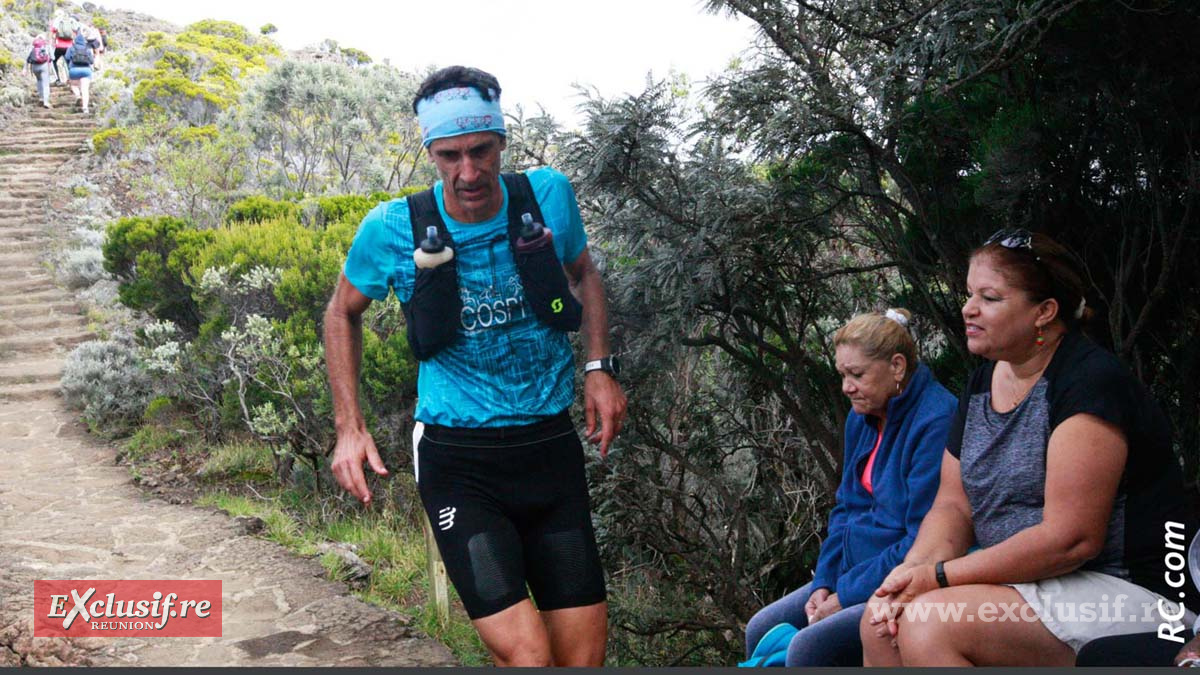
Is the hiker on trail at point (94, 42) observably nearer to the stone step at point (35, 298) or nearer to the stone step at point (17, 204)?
the stone step at point (17, 204)

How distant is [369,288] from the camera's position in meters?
2.57

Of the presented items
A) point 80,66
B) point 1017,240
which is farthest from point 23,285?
point 1017,240

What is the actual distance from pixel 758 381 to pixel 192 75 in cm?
1737

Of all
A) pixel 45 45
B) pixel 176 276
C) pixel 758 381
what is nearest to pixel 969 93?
pixel 758 381

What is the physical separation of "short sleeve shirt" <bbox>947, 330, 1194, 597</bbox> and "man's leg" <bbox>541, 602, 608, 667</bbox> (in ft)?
2.82

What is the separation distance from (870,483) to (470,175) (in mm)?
1251

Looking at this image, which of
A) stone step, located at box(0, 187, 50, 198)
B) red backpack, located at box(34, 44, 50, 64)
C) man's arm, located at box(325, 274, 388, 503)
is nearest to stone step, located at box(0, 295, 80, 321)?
stone step, located at box(0, 187, 50, 198)

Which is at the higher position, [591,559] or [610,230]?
[610,230]

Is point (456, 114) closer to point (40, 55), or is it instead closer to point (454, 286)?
point (454, 286)

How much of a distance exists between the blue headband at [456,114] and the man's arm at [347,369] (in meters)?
0.40

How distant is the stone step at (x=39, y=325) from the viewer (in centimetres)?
1080

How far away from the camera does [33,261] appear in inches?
504

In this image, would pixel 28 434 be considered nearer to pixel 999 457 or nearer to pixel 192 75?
pixel 999 457

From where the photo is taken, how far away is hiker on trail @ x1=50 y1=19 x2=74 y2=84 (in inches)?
771
